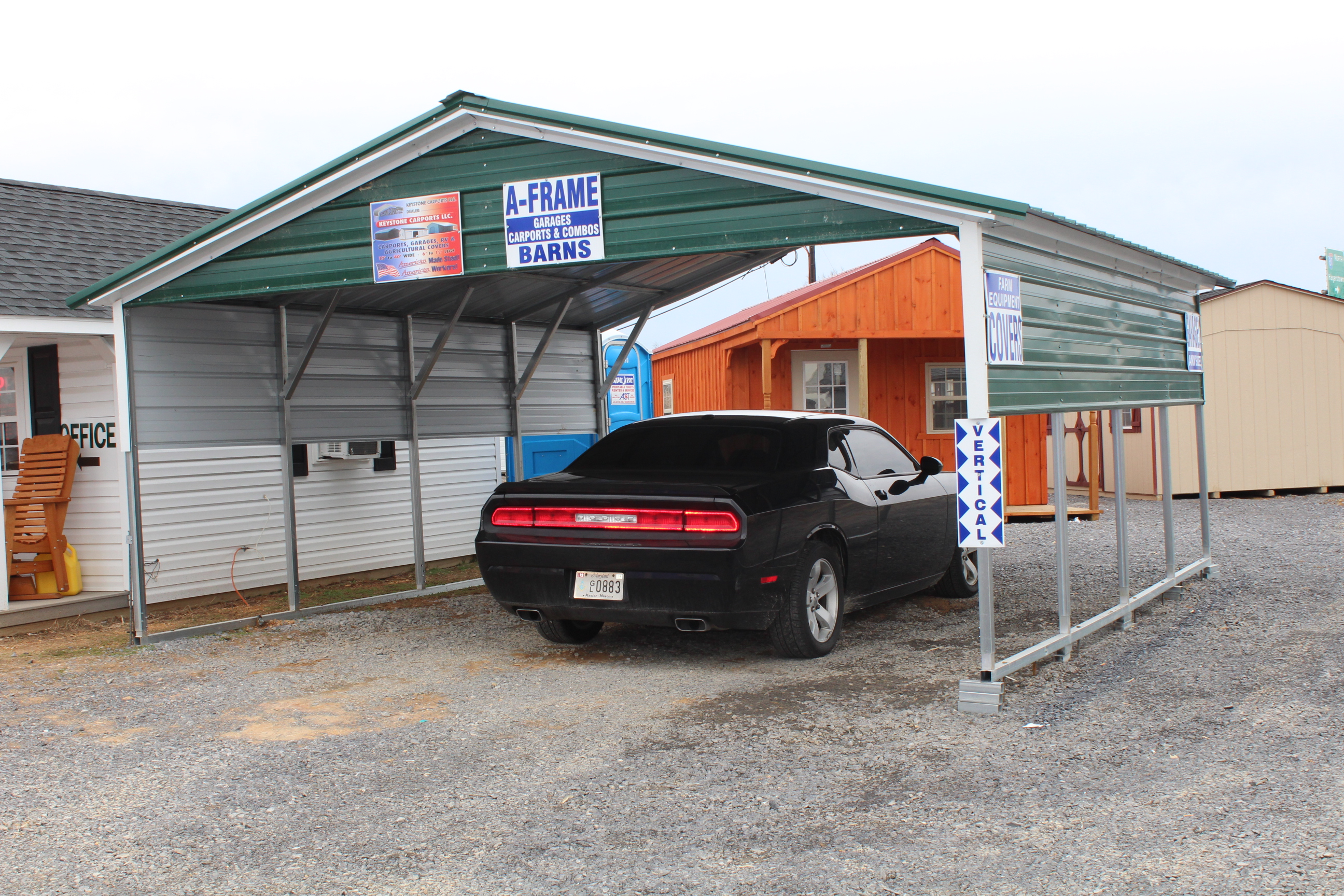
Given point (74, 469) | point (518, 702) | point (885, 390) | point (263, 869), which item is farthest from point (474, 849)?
point (885, 390)

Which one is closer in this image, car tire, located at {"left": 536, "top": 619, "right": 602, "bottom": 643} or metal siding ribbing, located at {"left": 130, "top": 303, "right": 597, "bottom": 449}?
car tire, located at {"left": 536, "top": 619, "right": 602, "bottom": 643}

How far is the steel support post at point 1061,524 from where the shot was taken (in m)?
6.31

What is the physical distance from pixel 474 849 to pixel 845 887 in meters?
1.27

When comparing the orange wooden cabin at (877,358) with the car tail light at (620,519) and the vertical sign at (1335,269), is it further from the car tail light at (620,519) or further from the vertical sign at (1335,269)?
the vertical sign at (1335,269)

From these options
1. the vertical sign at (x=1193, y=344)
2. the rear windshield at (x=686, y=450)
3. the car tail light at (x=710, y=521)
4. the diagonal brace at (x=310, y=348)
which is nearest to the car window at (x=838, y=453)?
the rear windshield at (x=686, y=450)

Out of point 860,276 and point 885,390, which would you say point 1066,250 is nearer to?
point 860,276

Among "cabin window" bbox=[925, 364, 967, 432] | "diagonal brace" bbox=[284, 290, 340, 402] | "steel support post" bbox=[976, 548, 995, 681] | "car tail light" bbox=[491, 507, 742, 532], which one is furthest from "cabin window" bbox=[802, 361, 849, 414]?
"steel support post" bbox=[976, 548, 995, 681]

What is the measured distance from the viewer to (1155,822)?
13.2 ft

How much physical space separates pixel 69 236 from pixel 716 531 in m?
7.63

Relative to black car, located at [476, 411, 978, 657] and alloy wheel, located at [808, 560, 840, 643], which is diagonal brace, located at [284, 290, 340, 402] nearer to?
black car, located at [476, 411, 978, 657]

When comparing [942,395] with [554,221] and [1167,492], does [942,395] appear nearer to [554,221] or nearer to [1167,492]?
[1167,492]

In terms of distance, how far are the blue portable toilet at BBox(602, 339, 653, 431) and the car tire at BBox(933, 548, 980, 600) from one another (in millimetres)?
7710

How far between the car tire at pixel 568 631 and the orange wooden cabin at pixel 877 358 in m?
7.41

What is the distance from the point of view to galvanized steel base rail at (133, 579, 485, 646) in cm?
→ 835
